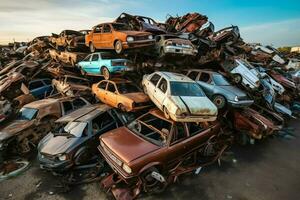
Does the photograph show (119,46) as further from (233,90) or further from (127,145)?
(127,145)

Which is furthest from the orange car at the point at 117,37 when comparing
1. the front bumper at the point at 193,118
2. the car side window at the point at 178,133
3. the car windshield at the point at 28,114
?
the car side window at the point at 178,133

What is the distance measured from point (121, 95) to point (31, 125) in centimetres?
325

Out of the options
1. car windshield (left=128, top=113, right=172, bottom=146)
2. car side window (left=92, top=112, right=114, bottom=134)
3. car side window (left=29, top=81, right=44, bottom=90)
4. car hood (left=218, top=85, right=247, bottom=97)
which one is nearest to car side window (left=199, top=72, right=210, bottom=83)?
car hood (left=218, top=85, right=247, bottom=97)

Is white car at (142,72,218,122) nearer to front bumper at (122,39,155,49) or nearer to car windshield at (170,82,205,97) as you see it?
car windshield at (170,82,205,97)

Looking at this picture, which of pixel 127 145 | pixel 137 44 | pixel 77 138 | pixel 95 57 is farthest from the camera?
pixel 95 57

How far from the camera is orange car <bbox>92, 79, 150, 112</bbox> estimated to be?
7.56 m

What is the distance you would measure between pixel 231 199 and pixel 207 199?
59 centimetres

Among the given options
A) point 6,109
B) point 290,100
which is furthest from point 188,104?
point 290,100

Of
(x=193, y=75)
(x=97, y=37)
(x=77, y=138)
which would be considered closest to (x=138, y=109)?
(x=77, y=138)

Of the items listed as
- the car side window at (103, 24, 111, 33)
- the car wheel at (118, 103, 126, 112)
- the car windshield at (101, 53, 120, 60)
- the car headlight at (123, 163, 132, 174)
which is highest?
the car side window at (103, 24, 111, 33)

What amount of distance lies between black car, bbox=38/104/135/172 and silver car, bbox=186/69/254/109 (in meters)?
3.31

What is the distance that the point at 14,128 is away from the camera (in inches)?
279

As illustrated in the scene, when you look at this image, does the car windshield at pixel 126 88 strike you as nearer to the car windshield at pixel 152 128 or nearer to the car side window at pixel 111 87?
the car side window at pixel 111 87

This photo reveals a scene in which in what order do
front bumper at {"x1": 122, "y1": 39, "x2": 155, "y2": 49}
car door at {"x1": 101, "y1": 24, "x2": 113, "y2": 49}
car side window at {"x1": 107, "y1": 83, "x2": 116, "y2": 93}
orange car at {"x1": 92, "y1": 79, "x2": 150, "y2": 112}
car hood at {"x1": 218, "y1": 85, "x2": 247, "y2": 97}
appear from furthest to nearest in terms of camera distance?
car door at {"x1": 101, "y1": 24, "x2": 113, "y2": 49} < front bumper at {"x1": 122, "y1": 39, "x2": 155, "y2": 49} < car side window at {"x1": 107, "y1": 83, "x2": 116, "y2": 93} < car hood at {"x1": 218, "y1": 85, "x2": 247, "y2": 97} < orange car at {"x1": 92, "y1": 79, "x2": 150, "y2": 112}
